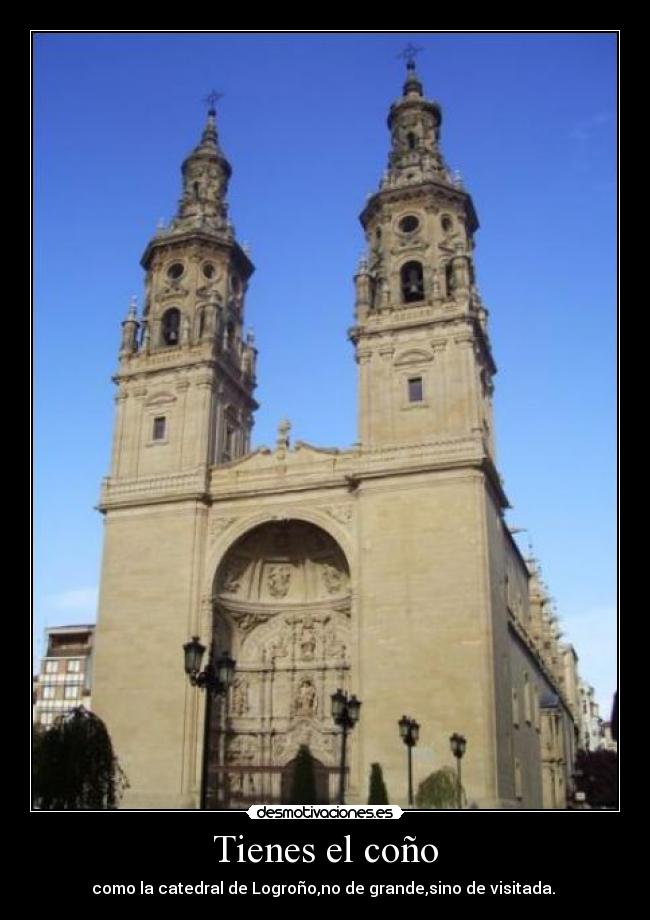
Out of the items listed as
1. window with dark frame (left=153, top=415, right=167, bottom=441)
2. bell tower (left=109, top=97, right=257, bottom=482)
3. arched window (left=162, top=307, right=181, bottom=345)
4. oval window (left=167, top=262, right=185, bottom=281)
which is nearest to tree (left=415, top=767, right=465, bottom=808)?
bell tower (left=109, top=97, right=257, bottom=482)

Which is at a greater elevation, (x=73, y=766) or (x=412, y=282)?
(x=412, y=282)

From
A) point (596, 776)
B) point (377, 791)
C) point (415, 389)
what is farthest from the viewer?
point (596, 776)

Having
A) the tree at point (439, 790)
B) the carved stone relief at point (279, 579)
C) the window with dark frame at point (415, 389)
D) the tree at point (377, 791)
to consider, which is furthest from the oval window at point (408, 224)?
the tree at point (377, 791)

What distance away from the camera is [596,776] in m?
58.8

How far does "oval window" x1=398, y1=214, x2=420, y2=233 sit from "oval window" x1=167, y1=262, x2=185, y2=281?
10493mm

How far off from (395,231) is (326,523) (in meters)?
13.6

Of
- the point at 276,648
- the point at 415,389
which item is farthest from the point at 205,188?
the point at 276,648

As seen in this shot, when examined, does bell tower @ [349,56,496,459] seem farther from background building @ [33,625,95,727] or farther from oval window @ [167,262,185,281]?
background building @ [33,625,95,727]

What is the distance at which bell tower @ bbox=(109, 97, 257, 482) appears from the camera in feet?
122

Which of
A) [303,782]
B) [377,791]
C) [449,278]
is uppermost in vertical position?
[449,278]

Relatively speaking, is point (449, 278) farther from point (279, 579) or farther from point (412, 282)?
point (279, 579)

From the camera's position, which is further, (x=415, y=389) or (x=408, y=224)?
(x=408, y=224)

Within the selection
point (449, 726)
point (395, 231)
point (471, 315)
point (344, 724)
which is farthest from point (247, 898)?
point (395, 231)

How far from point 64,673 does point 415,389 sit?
56779mm
